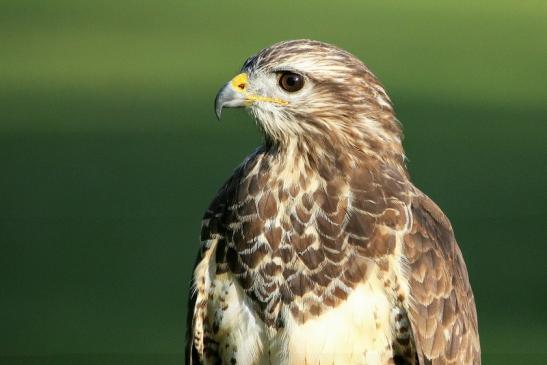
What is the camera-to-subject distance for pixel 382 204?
400 cm

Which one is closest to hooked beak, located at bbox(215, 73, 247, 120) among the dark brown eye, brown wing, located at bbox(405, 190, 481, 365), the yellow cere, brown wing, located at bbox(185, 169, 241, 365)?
the yellow cere

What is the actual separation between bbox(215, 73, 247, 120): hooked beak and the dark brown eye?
112 millimetres

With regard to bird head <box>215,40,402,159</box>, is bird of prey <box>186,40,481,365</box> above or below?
below

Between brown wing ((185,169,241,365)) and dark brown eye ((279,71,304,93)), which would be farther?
brown wing ((185,169,241,365))

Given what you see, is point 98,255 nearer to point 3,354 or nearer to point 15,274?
point 15,274

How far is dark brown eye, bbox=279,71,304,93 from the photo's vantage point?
397 cm

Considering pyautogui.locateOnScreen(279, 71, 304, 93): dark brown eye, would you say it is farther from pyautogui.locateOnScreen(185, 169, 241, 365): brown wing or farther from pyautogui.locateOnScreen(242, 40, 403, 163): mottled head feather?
pyautogui.locateOnScreen(185, 169, 241, 365): brown wing

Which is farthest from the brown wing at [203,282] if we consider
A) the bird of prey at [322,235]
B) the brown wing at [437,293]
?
the brown wing at [437,293]

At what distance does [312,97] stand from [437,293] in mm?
695

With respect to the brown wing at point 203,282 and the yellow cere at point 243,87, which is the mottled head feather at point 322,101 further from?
the brown wing at point 203,282

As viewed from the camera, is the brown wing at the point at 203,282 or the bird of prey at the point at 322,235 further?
the brown wing at the point at 203,282

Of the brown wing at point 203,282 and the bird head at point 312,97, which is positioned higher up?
the bird head at point 312,97

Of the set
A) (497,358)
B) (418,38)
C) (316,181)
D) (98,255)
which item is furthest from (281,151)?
(418,38)

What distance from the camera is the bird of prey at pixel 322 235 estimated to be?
396 centimetres
